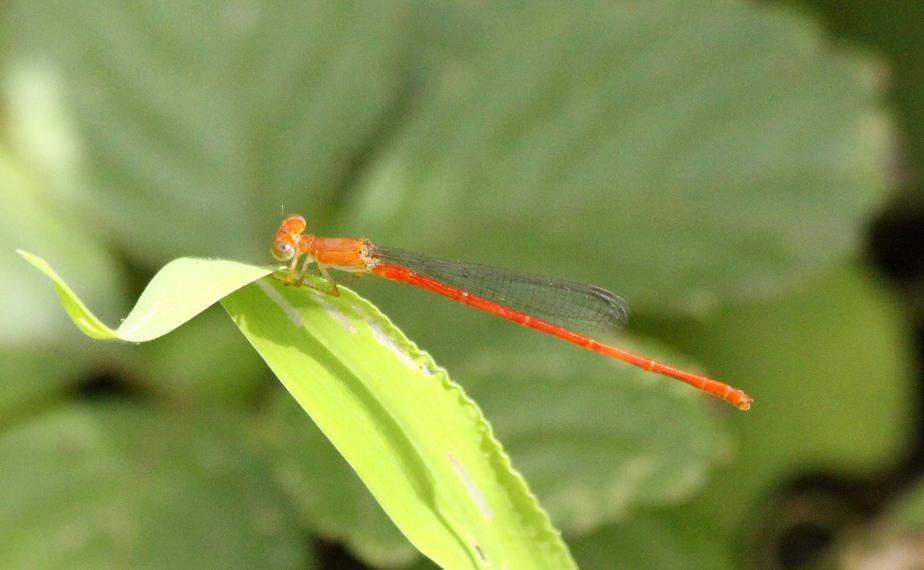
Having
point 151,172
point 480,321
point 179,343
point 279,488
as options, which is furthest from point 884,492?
point 151,172

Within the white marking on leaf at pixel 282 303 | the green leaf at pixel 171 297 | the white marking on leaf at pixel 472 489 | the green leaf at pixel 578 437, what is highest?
the green leaf at pixel 578 437

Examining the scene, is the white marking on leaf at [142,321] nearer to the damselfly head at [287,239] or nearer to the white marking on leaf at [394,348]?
the white marking on leaf at [394,348]

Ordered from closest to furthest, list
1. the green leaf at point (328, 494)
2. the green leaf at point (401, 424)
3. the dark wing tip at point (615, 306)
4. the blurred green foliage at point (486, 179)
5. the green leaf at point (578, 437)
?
the green leaf at point (401, 424), the green leaf at point (328, 494), the green leaf at point (578, 437), the dark wing tip at point (615, 306), the blurred green foliage at point (486, 179)

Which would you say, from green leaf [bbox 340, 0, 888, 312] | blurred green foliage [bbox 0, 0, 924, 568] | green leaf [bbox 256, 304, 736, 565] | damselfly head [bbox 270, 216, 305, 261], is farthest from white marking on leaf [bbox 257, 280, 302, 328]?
green leaf [bbox 340, 0, 888, 312]

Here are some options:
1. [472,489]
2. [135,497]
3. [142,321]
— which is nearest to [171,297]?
[142,321]

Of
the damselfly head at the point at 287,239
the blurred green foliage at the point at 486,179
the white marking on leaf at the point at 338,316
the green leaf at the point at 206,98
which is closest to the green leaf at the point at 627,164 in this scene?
the blurred green foliage at the point at 486,179

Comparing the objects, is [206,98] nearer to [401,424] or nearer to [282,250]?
[282,250]

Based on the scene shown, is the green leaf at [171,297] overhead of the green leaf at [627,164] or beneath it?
beneath

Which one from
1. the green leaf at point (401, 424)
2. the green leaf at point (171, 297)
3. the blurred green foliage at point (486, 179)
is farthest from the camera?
the blurred green foliage at point (486, 179)
